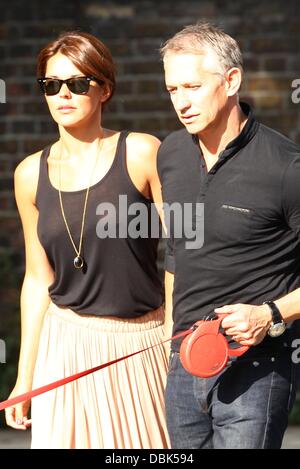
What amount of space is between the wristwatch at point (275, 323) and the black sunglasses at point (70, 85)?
1100mm

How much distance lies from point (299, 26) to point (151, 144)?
3.32 metres

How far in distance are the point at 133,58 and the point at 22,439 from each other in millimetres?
2355

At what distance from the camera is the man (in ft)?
13.6

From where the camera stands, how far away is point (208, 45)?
420 centimetres

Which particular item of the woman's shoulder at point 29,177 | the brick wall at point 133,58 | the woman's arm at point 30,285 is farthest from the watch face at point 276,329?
the brick wall at point 133,58

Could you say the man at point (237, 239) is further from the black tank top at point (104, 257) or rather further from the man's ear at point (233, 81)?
the black tank top at point (104, 257)

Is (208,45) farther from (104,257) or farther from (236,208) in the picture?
(104,257)

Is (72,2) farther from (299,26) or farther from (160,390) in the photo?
(160,390)

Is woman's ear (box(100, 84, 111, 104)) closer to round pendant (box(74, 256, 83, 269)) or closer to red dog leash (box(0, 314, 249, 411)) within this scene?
round pendant (box(74, 256, 83, 269))

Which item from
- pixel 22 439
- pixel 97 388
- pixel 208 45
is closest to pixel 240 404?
pixel 97 388

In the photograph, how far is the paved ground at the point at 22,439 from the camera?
283 inches

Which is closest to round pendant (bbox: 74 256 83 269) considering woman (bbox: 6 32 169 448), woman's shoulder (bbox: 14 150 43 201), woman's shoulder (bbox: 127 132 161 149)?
woman (bbox: 6 32 169 448)

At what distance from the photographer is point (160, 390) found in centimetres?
487
